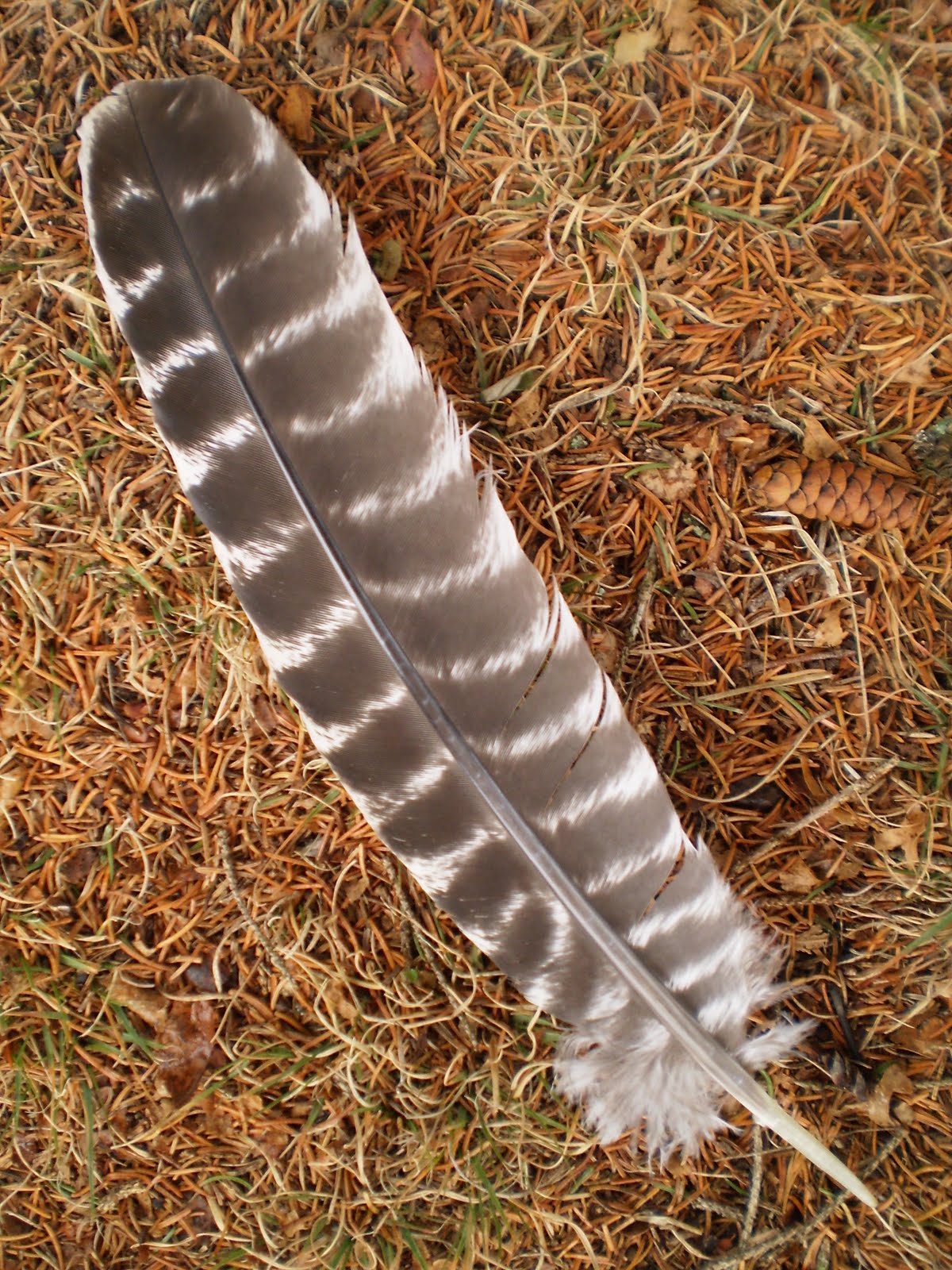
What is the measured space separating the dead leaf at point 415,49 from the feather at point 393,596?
0.38 metres

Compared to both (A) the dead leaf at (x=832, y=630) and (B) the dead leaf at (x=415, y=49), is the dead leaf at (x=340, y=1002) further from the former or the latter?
(B) the dead leaf at (x=415, y=49)

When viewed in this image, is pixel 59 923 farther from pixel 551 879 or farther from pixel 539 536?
pixel 539 536

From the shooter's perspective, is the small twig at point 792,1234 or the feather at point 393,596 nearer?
the feather at point 393,596

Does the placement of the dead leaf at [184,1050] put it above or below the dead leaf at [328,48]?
below

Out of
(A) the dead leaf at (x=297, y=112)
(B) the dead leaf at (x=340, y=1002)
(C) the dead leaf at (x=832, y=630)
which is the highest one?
(A) the dead leaf at (x=297, y=112)

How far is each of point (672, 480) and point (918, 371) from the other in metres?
0.56

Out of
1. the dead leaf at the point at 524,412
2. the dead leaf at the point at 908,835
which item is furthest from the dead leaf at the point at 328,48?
the dead leaf at the point at 908,835

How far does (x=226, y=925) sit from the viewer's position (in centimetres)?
161

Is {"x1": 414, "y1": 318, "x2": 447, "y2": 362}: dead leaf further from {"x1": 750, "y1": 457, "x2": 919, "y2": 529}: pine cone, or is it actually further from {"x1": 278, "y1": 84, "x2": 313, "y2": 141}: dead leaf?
{"x1": 750, "y1": 457, "x2": 919, "y2": 529}: pine cone

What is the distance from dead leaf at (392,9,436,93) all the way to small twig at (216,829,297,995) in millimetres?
1623

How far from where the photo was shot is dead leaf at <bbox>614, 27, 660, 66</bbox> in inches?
60.7

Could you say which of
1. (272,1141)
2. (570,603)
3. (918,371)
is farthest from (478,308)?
(272,1141)

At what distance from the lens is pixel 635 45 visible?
1.54 metres

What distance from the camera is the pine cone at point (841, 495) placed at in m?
1.54
